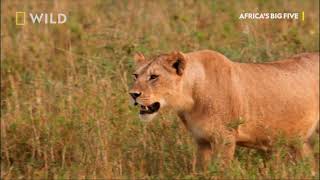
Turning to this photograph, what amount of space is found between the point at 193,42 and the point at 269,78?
195 cm

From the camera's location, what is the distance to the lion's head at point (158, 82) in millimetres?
5438

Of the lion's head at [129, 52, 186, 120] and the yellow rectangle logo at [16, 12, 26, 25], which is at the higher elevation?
the yellow rectangle logo at [16, 12, 26, 25]

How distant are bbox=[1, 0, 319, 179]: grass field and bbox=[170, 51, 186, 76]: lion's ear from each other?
2.24 feet

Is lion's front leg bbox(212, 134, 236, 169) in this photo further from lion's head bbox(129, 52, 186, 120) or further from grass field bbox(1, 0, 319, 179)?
lion's head bbox(129, 52, 186, 120)

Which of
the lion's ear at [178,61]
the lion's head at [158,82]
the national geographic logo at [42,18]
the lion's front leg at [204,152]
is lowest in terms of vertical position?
the lion's front leg at [204,152]

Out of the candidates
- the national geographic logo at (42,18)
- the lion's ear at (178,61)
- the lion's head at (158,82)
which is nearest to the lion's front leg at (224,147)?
the lion's head at (158,82)

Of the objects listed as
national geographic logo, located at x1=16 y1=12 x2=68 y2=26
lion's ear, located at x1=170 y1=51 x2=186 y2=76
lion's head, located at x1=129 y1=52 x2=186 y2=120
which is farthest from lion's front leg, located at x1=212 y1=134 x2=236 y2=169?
national geographic logo, located at x1=16 y1=12 x2=68 y2=26

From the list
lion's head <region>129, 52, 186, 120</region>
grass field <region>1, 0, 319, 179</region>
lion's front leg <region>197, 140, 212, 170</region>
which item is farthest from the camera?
grass field <region>1, 0, 319, 179</region>

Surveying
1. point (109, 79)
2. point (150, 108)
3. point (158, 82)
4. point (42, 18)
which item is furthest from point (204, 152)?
point (42, 18)

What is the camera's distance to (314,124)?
6.20 meters

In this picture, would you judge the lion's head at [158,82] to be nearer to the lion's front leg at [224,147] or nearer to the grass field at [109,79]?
the lion's front leg at [224,147]

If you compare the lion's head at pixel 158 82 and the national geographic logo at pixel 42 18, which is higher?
the national geographic logo at pixel 42 18

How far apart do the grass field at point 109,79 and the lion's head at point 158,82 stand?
0.53m

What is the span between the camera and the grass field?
6.02 meters
